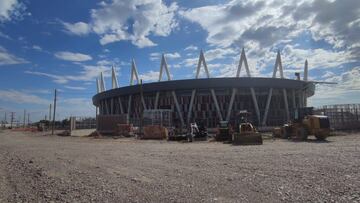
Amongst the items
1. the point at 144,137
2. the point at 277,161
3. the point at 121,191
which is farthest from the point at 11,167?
the point at 144,137

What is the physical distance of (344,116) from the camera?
3975 cm

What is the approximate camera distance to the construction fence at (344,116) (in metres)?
38.2

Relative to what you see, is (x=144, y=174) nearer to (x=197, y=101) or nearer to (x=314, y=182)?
(x=314, y=182)

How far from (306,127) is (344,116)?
20096 millimetres

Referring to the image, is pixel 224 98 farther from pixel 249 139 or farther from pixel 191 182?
pixel 191 182

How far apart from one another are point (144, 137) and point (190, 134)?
23.0ft

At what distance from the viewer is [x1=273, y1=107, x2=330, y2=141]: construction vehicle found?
22.1 metres

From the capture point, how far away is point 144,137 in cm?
3180

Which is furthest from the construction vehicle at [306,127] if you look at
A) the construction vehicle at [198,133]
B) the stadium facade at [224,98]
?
the stadium facade at [224,98]

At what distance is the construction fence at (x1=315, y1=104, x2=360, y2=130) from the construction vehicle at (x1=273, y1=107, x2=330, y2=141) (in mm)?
15770

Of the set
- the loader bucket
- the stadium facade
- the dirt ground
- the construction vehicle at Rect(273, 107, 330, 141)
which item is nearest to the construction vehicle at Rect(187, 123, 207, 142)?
the construction vehicle at Rect(273, 107, 330, 141)

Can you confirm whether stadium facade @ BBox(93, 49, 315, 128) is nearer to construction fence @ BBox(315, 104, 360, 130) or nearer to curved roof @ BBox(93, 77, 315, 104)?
curved roof @ BBox(93, 77, 315, 104)

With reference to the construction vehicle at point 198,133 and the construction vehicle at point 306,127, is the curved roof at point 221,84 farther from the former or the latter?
the construction vehicle at point 306,127

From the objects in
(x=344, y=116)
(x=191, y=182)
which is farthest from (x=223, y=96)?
(x=191, y=182)
